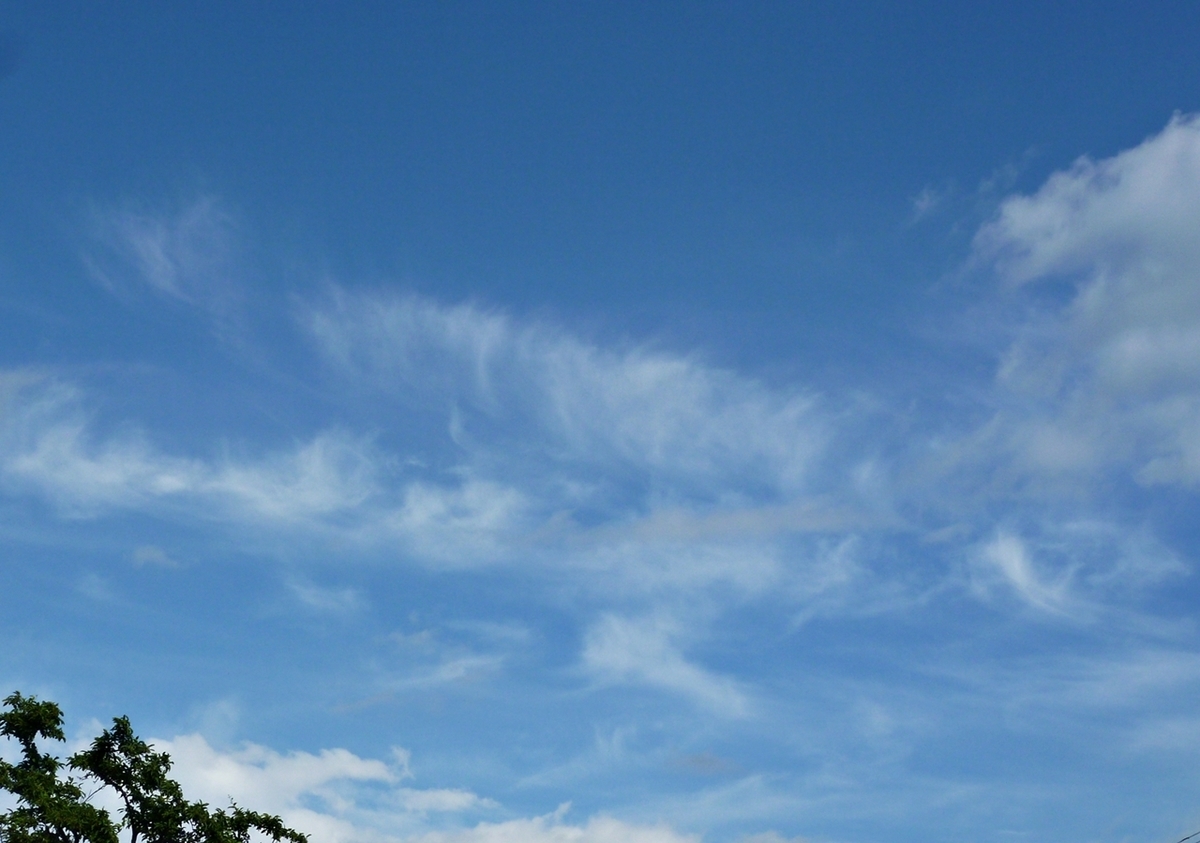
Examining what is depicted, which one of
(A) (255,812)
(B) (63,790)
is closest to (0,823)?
(B) (63,790)

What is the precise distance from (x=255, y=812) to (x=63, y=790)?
11706 mm

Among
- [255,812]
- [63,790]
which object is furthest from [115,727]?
[255,812]

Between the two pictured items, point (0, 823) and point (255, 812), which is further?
point (255, 812)

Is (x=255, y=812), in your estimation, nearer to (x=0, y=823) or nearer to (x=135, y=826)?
(x=135, y=826)

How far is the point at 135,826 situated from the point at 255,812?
25.0 feet

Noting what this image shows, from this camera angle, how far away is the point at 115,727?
70.1 meters

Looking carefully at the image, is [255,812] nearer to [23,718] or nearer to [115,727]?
[115,727]

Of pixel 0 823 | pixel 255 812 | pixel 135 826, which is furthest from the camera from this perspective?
pixel 255 812

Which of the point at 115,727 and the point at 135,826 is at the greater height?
the point at 115,727

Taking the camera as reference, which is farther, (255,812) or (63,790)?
(255,812)

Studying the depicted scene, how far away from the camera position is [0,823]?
6406cm

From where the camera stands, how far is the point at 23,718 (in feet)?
220

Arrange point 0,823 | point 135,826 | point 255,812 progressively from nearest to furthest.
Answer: point 0,823 < point 135,826 < point 255,812

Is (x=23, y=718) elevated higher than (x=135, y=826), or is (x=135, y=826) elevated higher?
(x=23, y=718)
